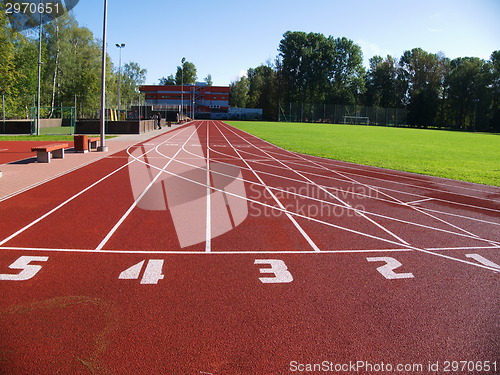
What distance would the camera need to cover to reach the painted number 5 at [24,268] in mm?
5281

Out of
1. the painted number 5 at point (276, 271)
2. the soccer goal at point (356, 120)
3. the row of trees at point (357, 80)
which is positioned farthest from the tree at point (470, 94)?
the painted number 5 at point (276, 271)

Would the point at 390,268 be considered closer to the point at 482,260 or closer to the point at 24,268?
the point at 482,260

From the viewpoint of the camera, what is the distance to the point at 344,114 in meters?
99.8

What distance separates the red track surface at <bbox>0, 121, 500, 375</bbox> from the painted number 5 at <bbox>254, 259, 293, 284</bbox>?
0.09 ft

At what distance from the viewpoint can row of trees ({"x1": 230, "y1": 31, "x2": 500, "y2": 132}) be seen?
97625 mm

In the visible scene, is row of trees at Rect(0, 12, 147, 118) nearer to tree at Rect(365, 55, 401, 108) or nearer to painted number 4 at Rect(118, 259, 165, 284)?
painted number 4 at Rect(118, 259, 165, 284)

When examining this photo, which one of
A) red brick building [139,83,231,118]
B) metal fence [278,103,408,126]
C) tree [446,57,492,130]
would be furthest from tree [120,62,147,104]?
tree [446,57,492,130]

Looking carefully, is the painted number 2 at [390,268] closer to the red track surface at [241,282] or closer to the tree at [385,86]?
the red track surface at [241,282]

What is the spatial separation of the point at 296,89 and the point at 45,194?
10355cm

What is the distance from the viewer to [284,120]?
10100cm

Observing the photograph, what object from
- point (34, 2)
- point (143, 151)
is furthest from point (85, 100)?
point (143, 151)

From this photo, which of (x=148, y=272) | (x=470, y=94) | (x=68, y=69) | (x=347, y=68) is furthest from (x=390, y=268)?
(x=347, y=68)

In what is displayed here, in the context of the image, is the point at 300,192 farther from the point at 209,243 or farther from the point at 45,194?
the point at 45,194

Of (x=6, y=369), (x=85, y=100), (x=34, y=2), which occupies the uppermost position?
(x=34, y=2)
